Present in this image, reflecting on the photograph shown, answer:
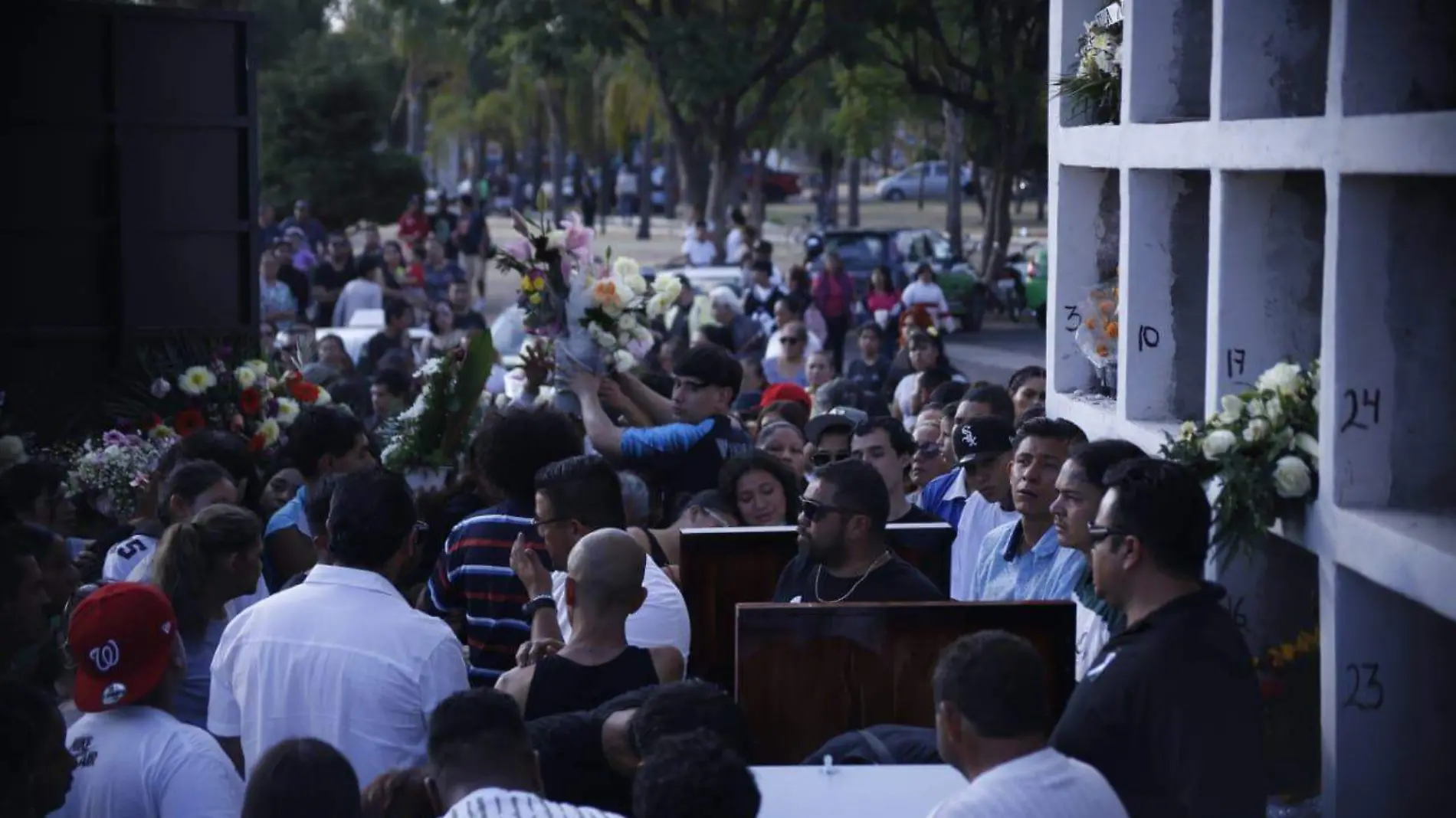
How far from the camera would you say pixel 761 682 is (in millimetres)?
5441

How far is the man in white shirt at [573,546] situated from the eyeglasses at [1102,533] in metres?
1.53

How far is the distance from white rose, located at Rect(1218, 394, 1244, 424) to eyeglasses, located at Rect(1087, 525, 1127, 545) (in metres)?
0.80

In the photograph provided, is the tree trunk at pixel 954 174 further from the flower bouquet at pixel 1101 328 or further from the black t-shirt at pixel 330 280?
the flower bouquet at pixel 1101 328

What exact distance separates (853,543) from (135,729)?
7.40 feet

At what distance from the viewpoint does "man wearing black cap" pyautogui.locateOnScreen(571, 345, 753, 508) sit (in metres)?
8.66

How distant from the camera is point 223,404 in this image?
10352 millimetres

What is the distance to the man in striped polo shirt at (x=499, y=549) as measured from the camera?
255 inches

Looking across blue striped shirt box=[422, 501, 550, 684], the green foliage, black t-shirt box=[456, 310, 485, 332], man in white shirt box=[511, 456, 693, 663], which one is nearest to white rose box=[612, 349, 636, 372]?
blue striped shirt box=[422, 501, 550, 684]

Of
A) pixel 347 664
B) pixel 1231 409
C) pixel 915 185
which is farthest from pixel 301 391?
pixel 915 185

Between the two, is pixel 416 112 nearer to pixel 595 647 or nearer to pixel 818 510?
pixel 818 510

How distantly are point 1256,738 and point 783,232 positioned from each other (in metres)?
56.0

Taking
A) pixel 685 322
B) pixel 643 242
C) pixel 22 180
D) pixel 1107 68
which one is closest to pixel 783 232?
pixel 643 242

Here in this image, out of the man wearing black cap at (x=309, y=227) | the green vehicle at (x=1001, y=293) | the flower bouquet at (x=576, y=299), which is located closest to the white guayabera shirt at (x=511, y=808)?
the flower bouquet at (x=576, y=299)

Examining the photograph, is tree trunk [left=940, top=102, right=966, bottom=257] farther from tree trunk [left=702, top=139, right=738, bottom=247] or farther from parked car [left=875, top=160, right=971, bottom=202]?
parked car [left=875, top=160, right=971, bottom=202]
